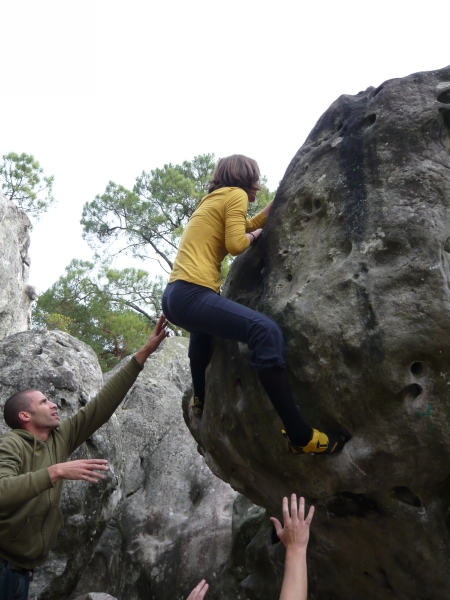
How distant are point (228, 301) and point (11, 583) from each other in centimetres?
216

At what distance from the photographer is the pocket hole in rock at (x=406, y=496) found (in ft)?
11.5

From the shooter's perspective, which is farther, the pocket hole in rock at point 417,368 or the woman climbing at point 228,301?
the woman climbing at point 228,301

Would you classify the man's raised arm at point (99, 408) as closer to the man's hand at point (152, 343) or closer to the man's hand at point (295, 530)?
the man's hand at point (152, 343)

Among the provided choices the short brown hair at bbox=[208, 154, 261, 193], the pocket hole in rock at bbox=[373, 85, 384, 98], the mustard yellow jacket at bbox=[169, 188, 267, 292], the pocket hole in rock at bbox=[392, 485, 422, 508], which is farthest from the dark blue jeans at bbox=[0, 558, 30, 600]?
the pocket hole in rock at bbox=[373, 85, 384, 98]

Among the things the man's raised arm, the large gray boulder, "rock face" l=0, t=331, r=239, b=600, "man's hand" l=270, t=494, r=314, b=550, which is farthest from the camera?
"rock face" l=0, t=331, r=239, b=600

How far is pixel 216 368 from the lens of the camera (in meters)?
4.31

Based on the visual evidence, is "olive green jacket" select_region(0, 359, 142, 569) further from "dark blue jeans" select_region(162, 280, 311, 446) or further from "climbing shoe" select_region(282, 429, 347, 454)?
"climbing shoe" select_region(282, 429, 347, 454)

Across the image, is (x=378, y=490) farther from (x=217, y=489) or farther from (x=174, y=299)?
(x=217, y=489)

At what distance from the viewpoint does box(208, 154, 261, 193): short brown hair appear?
4191 mm

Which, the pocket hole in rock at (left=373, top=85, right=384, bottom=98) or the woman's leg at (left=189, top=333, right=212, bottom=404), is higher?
the pocket hole in rock at (left=373, top=85, right=384, bottom=98)

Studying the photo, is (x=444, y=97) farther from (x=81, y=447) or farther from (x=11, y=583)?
(x=81, y=447)

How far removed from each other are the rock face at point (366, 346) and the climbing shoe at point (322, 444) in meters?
0.05

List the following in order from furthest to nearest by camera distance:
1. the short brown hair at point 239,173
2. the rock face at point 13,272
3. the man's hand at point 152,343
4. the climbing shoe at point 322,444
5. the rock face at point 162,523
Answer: the rock face at point 13,272 → the rock face at point 162,523 → the man's hand at point 152,343 → the short brown hair at point 239,173 → the climbing shoe at point 322,444

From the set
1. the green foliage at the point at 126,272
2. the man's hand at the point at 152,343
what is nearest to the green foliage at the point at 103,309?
the green foliage at the point at 126,272
